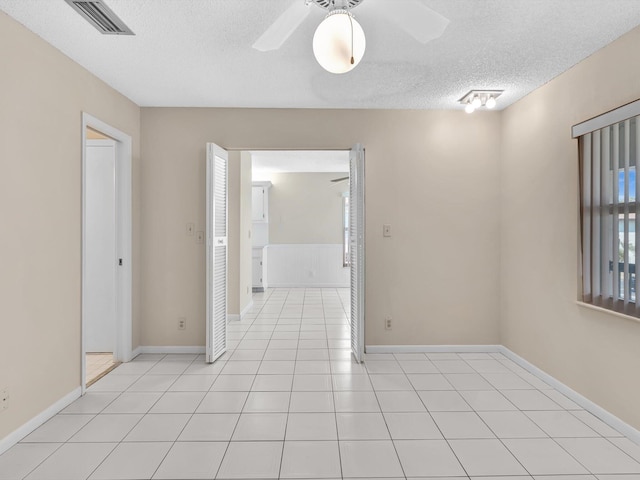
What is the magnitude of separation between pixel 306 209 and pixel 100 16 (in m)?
6.22

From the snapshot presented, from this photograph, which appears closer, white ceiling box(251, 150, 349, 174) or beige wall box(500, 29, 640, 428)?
beige wall box(500, 29, 640, 428)

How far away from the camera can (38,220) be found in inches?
93.2

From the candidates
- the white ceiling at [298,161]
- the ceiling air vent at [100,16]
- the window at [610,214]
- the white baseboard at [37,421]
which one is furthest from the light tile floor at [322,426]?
the white ceiling at [298,161]

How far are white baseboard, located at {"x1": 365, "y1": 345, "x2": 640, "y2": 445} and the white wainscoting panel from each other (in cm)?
433

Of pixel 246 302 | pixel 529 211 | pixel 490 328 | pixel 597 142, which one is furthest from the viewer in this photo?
pixel 246 302

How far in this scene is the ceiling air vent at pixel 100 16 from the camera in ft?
6.54

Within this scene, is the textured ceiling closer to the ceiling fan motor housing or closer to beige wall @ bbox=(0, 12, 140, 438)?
the ceiling fan motor housing

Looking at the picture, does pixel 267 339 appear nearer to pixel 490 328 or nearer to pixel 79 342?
pixel 79 342

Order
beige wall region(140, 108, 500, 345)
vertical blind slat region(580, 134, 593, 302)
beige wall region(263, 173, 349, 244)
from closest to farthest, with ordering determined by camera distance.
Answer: vertical blind slat region(580, 134, 593, 302)
beige wall region(140, 108, 500, 345)
beige wall region(263, 173, 349, 244)

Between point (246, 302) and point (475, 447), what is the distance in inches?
159

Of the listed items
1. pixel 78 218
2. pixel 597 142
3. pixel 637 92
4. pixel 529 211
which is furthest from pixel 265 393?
pixel 637 92

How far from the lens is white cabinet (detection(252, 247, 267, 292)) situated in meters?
7.56

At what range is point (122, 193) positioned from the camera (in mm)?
3482

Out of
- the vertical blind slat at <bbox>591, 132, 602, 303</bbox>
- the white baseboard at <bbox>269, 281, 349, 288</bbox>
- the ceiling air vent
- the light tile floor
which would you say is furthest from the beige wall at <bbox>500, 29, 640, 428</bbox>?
the white baseboard at <bbox>269, 281, 349, 288</bbox>
